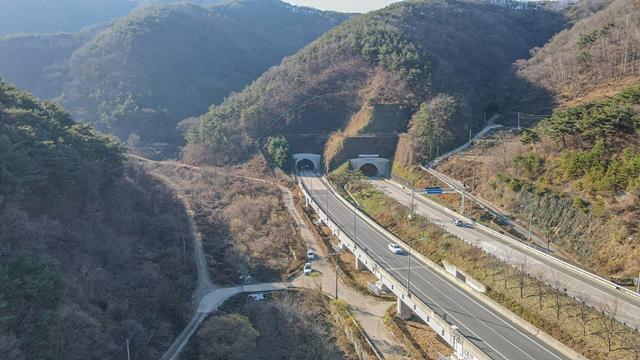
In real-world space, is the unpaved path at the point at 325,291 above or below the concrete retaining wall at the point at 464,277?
below

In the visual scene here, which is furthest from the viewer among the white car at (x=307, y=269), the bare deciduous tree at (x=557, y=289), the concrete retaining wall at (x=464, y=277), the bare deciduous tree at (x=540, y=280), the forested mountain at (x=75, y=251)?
the white car at (x=307, y=269)

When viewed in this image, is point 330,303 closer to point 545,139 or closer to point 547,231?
point 547,231

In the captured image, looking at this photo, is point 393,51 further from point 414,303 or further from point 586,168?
point 414,303

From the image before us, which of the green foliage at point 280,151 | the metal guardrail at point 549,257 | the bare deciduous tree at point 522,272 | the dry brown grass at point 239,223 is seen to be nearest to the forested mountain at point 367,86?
the green foliage at point 280,151

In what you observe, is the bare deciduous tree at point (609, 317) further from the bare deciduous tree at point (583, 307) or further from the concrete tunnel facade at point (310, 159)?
the concrete tunnel facade at point (310, 159)

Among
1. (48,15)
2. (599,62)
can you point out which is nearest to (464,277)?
(599,62)

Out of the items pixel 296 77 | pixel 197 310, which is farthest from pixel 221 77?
pixel 197 310
